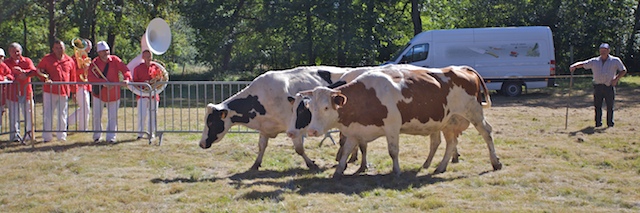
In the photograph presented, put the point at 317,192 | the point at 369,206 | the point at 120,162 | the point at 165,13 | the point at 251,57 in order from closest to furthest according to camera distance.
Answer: the point at 369,206 < the point at 317,192 < the point at 120,162 < the point at 165,13 < the point at 251,57

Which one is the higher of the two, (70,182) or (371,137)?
(371,137)

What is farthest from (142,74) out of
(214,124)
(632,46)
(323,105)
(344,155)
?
(632,46)

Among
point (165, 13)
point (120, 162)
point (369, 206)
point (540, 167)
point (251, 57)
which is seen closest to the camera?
point (369, 206)

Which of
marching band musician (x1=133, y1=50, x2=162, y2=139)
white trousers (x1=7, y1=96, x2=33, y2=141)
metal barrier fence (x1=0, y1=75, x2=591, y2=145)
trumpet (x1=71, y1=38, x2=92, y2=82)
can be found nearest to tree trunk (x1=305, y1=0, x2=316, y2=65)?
metal barrier fence (x1=0, y1=75, x2=591, y2=145)

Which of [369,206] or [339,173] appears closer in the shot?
[369,206]

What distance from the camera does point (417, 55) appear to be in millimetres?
25766

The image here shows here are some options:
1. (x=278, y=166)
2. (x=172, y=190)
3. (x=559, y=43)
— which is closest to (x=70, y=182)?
(x=172, y=190)

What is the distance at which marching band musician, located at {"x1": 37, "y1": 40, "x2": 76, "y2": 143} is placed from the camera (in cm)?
1290

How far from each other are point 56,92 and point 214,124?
14.8ft

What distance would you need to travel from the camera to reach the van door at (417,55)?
25.4 metres

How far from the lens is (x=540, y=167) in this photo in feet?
32.4

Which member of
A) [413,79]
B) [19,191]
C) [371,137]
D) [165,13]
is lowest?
[19,191]

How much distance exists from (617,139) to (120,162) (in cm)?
892

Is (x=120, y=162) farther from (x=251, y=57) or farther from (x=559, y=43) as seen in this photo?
(x=559, y=43)
